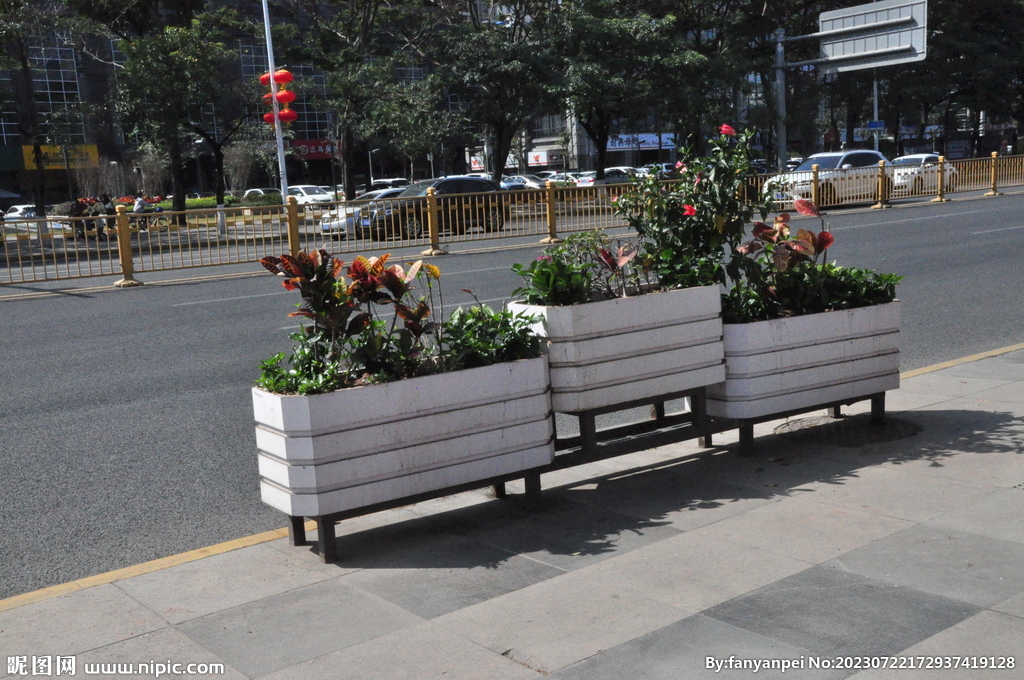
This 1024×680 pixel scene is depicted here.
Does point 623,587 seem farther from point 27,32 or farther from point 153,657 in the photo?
point 27,32

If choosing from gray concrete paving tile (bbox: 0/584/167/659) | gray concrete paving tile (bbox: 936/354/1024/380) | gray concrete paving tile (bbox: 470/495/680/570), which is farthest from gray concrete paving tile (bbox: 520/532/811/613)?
gray concrete paving tile (bbox: 936/354/1024/380)

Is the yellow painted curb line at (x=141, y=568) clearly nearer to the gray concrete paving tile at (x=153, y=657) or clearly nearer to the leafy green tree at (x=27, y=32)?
the gray concrete paving tile at (x=153, y=657)

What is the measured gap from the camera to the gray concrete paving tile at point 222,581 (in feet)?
14.6

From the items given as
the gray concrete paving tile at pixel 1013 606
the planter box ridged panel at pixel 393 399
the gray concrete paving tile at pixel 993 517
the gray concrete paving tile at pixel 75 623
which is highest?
the planter box ridged panel at pixel 393 399

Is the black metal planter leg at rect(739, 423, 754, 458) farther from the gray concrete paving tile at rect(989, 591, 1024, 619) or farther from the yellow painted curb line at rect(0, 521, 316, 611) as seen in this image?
the yellow painted curb line at rect(0, 521, 316, 611)

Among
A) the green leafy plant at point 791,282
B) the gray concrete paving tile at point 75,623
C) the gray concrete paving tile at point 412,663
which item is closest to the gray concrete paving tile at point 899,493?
the green leafy plant at point 791,282

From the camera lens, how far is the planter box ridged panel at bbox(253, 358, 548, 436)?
477 cm

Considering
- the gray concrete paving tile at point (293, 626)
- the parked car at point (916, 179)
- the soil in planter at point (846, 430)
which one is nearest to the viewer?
the gray concrete paving tile at point (293, 626)

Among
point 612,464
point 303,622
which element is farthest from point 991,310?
point 303,622

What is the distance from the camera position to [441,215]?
73.3 feet

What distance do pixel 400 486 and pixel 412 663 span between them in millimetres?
1322

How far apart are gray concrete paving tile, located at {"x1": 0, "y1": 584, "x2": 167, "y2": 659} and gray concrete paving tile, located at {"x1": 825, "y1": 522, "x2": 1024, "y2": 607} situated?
9.80ft

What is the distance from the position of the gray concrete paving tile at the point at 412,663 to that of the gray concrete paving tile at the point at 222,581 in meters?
0.78

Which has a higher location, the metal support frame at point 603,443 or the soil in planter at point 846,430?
the metal support frame at point 603,443
